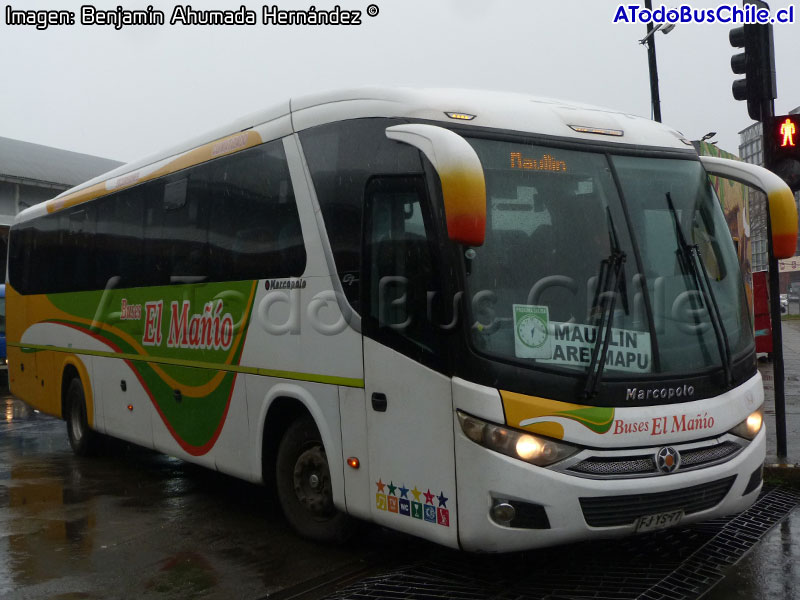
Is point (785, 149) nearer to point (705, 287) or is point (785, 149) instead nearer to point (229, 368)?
point (705, 287)

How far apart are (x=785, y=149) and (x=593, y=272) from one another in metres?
4.01

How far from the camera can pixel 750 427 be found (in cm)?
625

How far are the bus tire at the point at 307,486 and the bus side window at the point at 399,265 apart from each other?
1.25 meters

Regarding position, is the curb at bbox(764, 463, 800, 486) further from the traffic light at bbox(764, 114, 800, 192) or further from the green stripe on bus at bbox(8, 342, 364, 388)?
the green stripe on bus at bbox(8, 342, 364, 388)

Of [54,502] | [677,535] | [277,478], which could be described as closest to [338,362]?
[277,478]

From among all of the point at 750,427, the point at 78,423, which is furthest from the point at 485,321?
the point at 78,423

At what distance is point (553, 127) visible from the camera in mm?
6293

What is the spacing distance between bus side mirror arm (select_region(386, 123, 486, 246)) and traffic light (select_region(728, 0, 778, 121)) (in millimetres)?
4966

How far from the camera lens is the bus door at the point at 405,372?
5770 millimetres

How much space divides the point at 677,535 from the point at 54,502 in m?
5.67

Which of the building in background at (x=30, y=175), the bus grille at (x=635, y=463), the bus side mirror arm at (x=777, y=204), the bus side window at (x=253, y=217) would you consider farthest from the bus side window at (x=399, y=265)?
the building in background at (x=30, y=175)

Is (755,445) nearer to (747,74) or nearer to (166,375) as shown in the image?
(747,74)

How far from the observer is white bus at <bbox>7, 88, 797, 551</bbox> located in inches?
217

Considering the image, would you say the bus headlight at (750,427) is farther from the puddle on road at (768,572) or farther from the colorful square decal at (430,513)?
the colorful square decal at (430,513)
